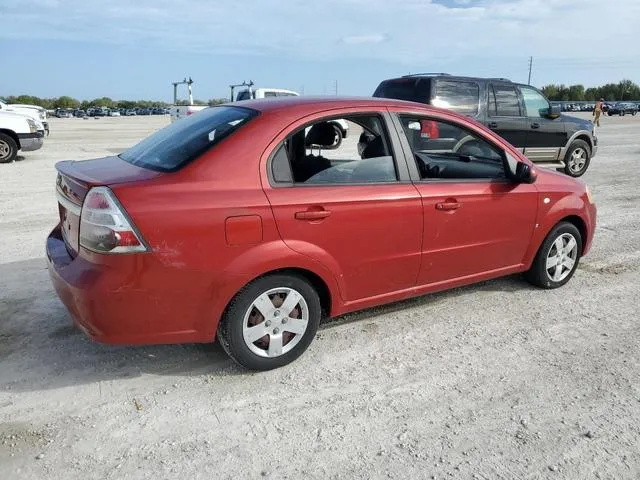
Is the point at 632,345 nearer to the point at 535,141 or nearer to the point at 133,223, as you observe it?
the point at 133,223

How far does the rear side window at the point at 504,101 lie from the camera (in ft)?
32.7

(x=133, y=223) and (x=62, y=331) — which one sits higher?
(x=133, y=223)

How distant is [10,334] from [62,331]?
1.11ft

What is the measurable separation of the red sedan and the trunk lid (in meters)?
0.01

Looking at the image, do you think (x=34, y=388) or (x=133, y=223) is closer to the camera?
(x=133, y=223)

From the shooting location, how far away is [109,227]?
2768 mm

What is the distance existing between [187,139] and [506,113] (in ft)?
27.3

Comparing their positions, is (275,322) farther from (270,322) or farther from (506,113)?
(506,113)

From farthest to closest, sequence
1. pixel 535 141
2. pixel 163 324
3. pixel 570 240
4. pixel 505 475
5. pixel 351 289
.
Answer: pixel 535 141
pixel 570 240
pixel 351 289
pixel 163 324
pixel 505 475

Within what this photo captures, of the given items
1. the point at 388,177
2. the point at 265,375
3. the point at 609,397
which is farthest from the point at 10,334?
the point at 609,397

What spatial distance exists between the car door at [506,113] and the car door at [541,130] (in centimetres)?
22

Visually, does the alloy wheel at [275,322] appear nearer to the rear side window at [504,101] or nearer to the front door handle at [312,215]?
the front door handle at [312,215]

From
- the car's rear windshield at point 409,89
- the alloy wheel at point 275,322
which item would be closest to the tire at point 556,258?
the alloy wheel at point 275,322

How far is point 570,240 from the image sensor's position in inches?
186
